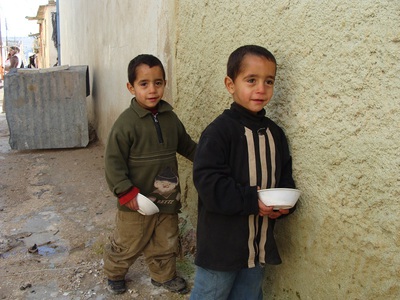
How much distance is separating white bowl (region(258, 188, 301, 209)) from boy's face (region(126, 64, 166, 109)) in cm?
84

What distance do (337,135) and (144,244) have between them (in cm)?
129

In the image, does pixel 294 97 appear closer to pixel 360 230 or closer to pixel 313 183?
pixel 313 183

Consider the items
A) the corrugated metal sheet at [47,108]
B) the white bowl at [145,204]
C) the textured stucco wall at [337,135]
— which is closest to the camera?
the textured stucco wall at [337,135]

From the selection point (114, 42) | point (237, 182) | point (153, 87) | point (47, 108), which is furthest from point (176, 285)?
point (47, 108)

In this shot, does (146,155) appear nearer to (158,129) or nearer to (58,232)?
(158,129)

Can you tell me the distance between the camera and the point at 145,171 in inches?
84.8

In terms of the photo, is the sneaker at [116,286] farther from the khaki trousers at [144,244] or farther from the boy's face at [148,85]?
the boy's face at [148,85]

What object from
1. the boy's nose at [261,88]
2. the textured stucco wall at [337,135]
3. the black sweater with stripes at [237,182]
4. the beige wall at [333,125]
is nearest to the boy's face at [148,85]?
the beige wall at [333,125]

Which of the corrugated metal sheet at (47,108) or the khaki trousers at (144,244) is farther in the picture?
the corrugated metal sheet at (47,108)

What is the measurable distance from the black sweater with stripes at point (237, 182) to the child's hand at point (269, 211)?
0.06 feet

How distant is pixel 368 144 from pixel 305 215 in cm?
46

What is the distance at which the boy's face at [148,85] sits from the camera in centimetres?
212

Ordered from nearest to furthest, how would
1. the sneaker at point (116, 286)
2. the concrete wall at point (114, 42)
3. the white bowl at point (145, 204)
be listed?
the white bowl at point (145, 204), the sneaker at point (116, 286), the concrete wall at point (114, 42)

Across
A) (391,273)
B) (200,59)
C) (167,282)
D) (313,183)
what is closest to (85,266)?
(167,282)
